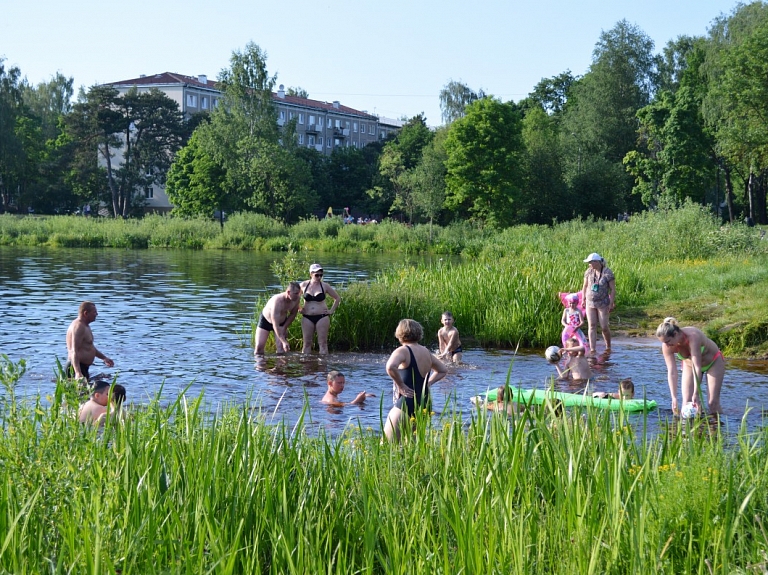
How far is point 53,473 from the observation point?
524 centimetres

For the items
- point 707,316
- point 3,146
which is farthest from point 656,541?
point 3,146

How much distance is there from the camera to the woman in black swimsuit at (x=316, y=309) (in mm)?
16641

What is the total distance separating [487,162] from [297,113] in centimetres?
6452

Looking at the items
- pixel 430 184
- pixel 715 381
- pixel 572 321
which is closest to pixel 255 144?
pixel 430 184

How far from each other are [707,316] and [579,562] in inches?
630

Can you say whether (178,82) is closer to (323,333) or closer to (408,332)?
(323,333)

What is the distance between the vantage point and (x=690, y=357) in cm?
1017

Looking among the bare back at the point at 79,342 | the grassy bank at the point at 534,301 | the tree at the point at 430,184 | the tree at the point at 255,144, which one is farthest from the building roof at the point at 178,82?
the bare back at the point at 79,342

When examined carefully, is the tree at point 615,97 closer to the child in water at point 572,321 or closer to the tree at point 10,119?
the tree at point 10,119

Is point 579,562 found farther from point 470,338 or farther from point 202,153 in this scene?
point 202,153

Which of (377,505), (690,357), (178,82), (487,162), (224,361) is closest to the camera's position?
(377,505)

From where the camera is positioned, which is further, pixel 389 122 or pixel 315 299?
pixel 389 122

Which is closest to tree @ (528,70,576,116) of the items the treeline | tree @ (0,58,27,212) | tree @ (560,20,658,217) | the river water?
the treeline

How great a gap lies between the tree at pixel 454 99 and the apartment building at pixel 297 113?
47.5ft
